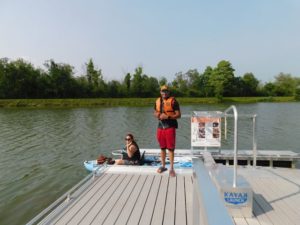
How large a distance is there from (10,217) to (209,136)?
18.3ft

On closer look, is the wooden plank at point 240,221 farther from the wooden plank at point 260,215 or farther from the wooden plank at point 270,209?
the wooden plank at point 270,209

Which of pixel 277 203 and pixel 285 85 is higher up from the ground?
pixel 285 85

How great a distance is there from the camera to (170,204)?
14.3ft

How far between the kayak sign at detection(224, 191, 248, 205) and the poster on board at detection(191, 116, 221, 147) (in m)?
4.09

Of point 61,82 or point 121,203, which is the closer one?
point 121,203

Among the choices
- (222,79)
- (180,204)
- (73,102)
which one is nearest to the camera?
(180,204)

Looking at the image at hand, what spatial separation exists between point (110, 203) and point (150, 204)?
0.69m

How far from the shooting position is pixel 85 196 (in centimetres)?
480

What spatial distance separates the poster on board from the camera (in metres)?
7.75

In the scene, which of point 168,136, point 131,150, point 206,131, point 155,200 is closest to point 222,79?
point 206,131

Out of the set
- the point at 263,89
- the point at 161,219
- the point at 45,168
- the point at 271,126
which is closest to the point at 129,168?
the point at 161,219

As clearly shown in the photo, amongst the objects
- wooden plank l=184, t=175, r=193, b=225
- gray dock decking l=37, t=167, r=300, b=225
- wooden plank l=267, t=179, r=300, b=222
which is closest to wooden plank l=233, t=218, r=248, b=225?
gray dock decking l=37, t=167, r=300, b=225

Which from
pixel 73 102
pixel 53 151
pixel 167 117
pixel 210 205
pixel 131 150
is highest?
pixel 167 117

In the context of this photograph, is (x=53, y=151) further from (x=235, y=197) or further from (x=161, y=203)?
(x=235, y=197)
